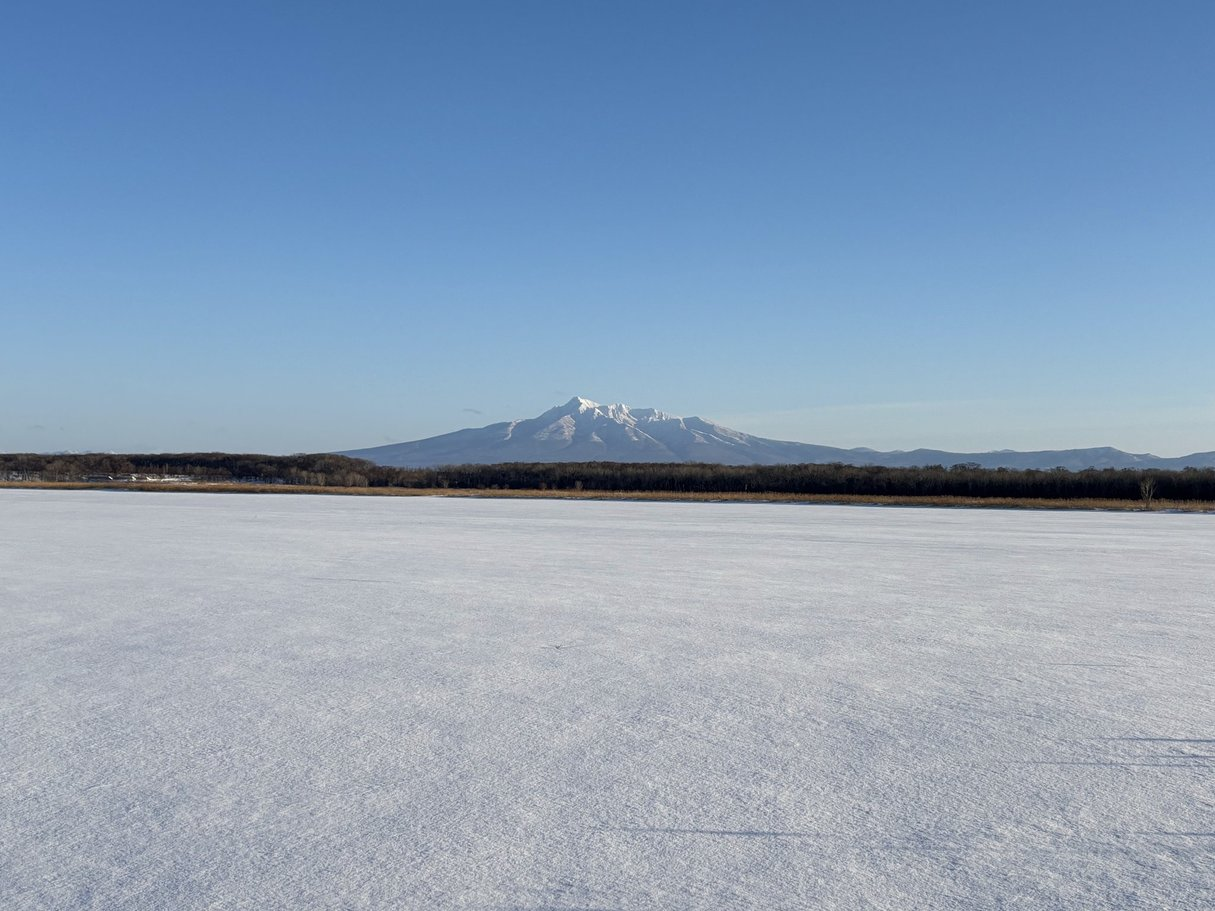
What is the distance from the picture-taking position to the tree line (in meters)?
40.1

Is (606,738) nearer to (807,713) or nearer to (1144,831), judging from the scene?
(807,713)

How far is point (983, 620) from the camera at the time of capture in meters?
7.16

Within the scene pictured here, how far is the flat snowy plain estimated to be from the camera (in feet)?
9.23

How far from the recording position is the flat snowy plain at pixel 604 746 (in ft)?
9.23

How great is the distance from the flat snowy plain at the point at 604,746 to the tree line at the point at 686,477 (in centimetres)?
3094

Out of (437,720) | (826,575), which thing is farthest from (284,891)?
(826,575)

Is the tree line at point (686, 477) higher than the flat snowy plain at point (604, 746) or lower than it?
higher

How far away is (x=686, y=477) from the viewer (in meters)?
53.0

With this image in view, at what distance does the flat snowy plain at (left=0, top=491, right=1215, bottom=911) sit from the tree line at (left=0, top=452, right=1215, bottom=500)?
30.9 metres

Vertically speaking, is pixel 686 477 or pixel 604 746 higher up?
pixel 686 477

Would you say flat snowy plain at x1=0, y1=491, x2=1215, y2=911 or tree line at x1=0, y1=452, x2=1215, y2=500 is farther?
tree line at x1=0, y1=452, x2=1215, y2=500

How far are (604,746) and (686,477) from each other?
49.2m

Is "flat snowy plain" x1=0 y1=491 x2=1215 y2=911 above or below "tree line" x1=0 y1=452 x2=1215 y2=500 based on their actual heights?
below

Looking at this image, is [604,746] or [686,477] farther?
[686,477]
